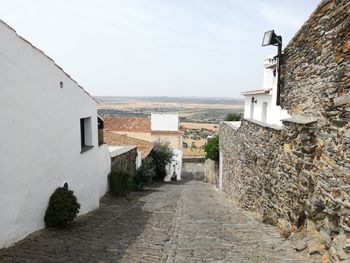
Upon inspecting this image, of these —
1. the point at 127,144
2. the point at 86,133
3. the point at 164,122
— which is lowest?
the point at 127,144

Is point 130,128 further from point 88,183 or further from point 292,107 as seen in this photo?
point 292,107

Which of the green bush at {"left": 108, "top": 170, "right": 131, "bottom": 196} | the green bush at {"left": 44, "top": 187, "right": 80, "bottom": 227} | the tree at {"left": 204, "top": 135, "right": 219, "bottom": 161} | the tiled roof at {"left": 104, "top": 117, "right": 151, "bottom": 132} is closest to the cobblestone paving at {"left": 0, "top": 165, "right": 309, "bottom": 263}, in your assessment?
the green bush at {"left": 44, "top": 187, "right": 80, "bottom": 227}

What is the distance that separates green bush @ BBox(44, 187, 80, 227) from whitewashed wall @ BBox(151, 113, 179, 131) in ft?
88.8

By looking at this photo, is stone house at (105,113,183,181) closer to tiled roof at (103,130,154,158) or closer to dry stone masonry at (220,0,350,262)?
tiled roof at (103,130,154,158)

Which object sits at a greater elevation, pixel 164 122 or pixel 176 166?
pixel 164 122

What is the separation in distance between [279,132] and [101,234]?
505 cm

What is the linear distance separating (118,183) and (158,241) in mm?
7387

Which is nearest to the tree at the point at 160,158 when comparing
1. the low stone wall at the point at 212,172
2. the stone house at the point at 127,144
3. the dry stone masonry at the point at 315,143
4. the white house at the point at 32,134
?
the stone house at the point at 127,144

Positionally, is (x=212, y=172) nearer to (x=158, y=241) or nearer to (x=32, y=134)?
(x=158, y=241)

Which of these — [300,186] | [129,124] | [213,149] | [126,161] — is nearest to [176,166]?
[213,149]

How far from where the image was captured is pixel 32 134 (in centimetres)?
→ 660

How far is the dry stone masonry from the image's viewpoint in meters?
4.77

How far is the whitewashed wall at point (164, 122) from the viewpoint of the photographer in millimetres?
34875

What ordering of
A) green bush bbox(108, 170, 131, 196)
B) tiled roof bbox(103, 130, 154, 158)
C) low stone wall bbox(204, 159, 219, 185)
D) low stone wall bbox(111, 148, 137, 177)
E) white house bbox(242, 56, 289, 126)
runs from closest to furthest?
green bush bbox(108, 170, 131, 196)
low stone wall bbox(111, 148, 137, 177)
white house bbox(242, 56, 289, 126)
tiled roof bbox(103, 130, 154, 158)
low stone wall bbox(204, 159, 219, 185)
